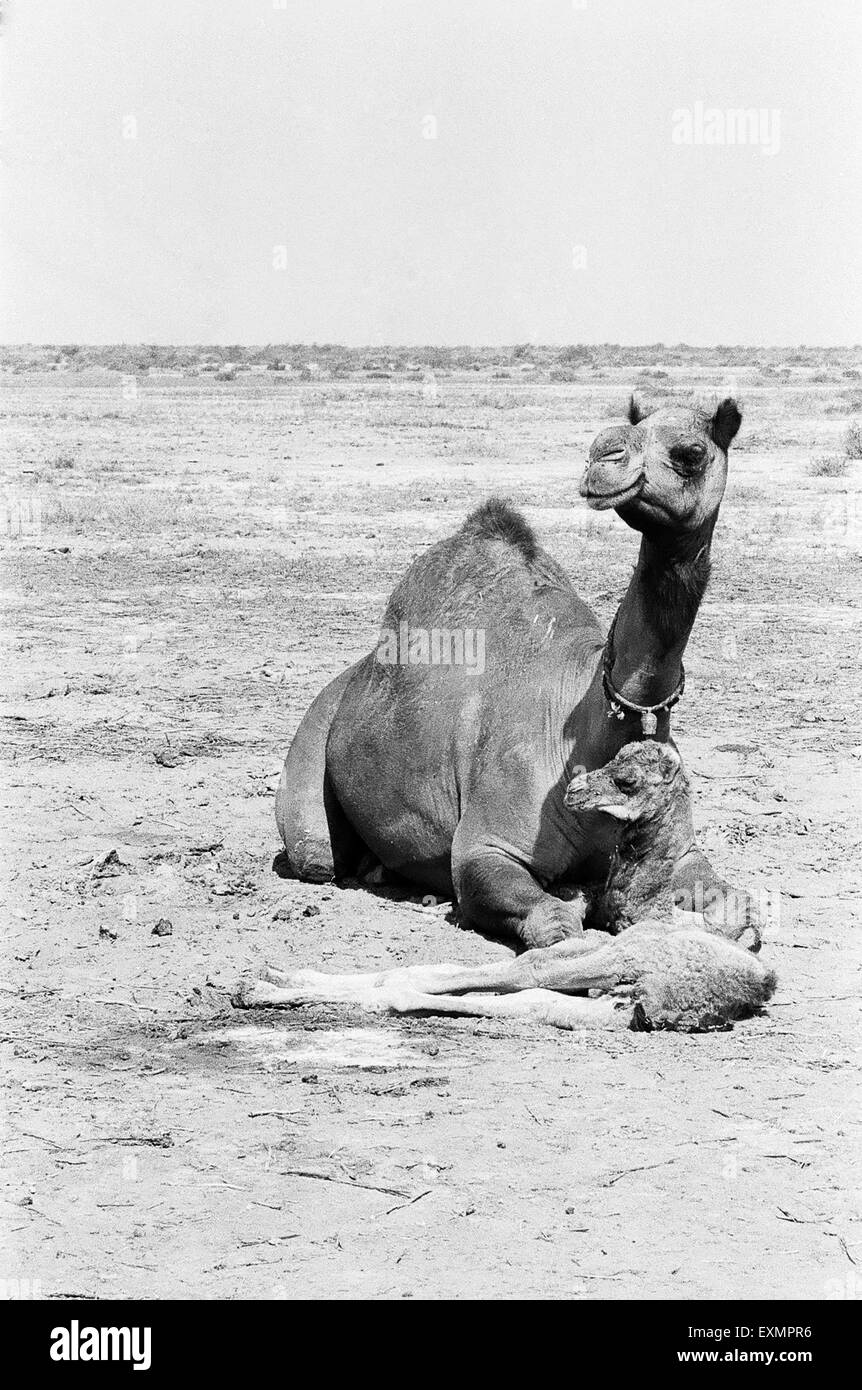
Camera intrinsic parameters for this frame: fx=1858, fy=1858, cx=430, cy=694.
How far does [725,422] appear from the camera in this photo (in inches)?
238

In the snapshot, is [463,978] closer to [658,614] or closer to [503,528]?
[658,614]

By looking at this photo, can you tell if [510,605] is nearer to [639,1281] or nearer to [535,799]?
[535,799]

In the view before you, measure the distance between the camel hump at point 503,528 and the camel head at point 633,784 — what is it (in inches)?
70.5

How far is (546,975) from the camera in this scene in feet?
21.5

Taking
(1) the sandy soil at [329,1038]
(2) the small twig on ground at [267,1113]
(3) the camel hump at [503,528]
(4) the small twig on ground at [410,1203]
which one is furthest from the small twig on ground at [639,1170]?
(3) the camel hump at [503,528]

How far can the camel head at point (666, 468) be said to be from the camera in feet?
19.2

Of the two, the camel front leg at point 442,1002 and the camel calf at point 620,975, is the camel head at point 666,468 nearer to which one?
the camel calf at point 620,975

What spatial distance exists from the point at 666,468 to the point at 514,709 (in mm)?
1765

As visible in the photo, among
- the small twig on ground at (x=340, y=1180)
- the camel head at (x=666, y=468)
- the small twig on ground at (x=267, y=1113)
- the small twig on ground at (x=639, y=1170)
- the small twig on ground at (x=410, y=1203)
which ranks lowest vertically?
the small twig on ground at (x=267, y=1113)

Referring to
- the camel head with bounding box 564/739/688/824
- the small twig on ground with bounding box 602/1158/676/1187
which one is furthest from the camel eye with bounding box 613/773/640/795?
the small twig on ground with bounding box 602/1158/676/1187

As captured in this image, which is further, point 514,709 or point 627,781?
point 514,709

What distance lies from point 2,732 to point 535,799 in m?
4.77

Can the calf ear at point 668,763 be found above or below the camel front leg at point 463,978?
above

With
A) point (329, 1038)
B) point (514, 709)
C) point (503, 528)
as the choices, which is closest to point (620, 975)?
point (329, 1038)
